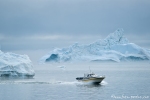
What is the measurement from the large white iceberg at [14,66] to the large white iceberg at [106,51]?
6301cm

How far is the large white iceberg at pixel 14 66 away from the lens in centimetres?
4722

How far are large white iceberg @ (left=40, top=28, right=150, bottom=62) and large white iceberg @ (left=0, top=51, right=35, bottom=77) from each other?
207 ft

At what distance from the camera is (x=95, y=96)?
3188 centimetres

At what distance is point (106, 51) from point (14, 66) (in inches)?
2605

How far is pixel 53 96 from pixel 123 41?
84.4 meters

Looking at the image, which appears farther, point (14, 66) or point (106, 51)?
point (106, 51)

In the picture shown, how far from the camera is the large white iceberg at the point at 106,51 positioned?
362 ft

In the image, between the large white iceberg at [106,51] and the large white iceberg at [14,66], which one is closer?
the large white iceberg at [14,66]

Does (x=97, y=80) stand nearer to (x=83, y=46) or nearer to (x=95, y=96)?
(x=95, y=96)

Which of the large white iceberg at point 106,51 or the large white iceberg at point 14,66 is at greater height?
the large white iceberg at point 106,51

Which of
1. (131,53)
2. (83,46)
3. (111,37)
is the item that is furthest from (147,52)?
(83,46)

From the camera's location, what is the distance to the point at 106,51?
11088 centimetres

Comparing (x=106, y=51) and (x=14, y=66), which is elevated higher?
(x=106, y=51)

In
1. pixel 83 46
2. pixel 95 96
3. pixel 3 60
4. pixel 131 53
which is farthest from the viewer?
pixel 83 46
